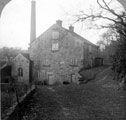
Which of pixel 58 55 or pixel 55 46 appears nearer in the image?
pixel 55 46

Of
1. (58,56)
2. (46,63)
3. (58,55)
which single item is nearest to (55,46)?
(58,55)

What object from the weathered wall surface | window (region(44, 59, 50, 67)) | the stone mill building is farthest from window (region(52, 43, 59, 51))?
window (region(44, 59, 50, 67))

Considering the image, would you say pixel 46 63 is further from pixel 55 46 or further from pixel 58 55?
pixel 55 46

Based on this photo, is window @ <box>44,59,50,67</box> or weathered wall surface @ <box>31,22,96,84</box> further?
window @ <box>44,59,50,67</box>

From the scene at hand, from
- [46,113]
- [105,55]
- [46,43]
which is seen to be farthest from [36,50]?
[46,113]

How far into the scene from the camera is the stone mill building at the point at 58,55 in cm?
2250

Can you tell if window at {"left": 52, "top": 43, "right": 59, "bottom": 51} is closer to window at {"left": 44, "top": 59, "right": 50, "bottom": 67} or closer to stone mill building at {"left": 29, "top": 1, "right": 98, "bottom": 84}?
stone mill building at {"left": 29, "top": 1, "right": 98, "bottom": 84}

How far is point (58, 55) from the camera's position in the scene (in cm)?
2411

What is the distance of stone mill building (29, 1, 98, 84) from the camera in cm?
2250

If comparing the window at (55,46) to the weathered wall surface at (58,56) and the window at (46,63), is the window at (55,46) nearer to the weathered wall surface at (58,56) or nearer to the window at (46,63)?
the weathered wall surface at (58,56)

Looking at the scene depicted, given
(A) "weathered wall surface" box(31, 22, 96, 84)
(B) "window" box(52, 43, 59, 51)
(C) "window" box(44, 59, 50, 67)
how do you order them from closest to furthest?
(A) "weathered wall surface" box(31, 22, 96, 84)
(B) "window" box(52, 43, 59, 51)
(C) "window" box(44, 59, 50, 67)

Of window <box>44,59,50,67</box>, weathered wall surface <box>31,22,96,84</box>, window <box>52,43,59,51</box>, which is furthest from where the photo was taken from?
window <box>44,59,50,67</box>

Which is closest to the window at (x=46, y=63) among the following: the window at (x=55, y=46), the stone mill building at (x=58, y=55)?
the stone mill building at (x=58, y=55)

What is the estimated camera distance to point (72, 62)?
23266 millimetres
